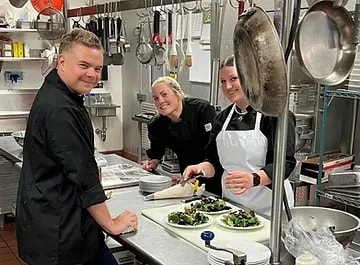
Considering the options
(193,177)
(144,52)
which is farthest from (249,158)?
(144,52)

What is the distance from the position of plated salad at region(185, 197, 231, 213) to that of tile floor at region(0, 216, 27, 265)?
1791 millimetres

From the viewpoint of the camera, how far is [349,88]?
2.46 m

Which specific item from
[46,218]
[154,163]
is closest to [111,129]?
[154,163]

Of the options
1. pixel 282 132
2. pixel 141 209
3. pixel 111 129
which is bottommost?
pixel 111 129

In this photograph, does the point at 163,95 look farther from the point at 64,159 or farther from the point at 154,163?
the point at 64,159

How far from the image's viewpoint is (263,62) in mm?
1200

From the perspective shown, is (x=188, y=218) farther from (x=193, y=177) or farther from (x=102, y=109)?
(x=102, y=109)

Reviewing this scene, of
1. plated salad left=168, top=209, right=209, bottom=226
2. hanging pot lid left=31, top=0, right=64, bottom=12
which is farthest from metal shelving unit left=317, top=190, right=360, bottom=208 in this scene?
hanging pot lid left=31, top=0, right=64, bottom=12

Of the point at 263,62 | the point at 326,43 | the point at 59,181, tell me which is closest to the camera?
the point at 263,62

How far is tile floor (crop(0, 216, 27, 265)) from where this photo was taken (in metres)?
3.53

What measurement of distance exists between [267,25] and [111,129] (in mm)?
5592

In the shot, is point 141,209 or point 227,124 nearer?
point 141,209

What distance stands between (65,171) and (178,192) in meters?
0.73

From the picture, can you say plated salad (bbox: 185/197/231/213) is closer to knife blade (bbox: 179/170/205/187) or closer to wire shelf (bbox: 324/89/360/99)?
knife blade (bbox: 179/170/205/187)
